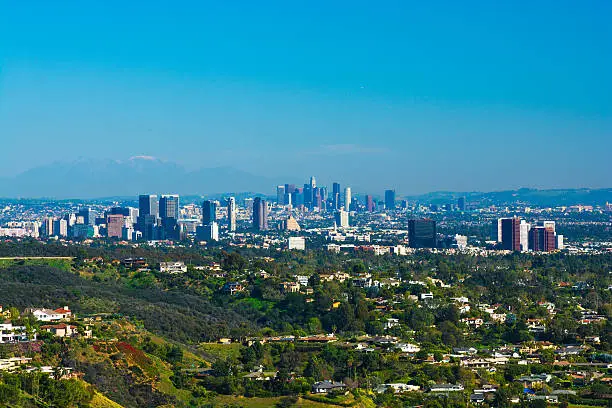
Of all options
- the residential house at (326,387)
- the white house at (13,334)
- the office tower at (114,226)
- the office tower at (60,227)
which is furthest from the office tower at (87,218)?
the residential house at (326,387)

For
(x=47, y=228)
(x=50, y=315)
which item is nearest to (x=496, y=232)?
(x=47, y=228)

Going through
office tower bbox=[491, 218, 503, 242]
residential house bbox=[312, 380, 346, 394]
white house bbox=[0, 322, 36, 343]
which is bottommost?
residential house bbox=[312, 380, 346, 394]

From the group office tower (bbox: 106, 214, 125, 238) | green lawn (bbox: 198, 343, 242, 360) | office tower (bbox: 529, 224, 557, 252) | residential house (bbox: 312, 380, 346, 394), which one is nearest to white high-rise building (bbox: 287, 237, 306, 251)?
office tower (bbox: 529, 224, 557, 252)

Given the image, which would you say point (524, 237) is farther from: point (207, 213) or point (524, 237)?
point (207, 213)

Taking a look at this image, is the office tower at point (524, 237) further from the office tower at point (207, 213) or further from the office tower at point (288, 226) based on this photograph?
the office tower at point (207, 213)

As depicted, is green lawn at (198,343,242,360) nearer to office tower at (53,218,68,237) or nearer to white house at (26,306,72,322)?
white house at (26,306,72,322)

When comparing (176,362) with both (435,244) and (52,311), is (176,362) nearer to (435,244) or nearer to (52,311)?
(52,311)

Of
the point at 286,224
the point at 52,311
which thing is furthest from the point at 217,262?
the point at 286,224
